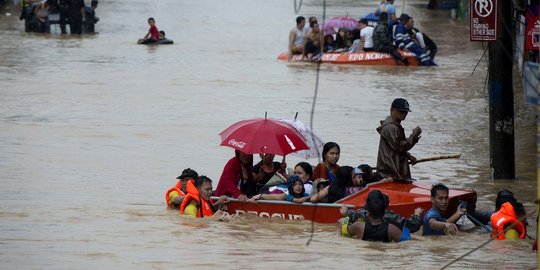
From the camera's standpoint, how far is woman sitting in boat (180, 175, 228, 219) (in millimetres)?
14086

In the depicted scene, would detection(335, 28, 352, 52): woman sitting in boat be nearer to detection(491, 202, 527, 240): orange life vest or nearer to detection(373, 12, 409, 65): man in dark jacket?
detection(373, 12, 409, 65): man in dark jacket

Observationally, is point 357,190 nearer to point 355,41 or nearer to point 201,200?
point 201,200

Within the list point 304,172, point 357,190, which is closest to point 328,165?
point 304,172

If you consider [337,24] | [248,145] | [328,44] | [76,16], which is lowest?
[248,145]

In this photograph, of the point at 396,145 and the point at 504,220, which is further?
the point at 396,145

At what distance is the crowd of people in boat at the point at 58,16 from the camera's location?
40.7 metres

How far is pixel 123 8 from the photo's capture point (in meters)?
52.7

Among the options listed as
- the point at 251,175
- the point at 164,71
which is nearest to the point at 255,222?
the point at 251,175

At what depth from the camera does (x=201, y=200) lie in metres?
14.2

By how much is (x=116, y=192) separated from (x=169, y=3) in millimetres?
39435

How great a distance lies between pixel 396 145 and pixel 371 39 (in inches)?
726

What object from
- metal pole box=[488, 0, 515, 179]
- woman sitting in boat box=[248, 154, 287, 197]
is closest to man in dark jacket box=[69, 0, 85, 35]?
metal pole box=[488, 0, 515, 179]

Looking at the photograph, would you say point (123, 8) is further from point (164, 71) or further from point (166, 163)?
point (166, 163)

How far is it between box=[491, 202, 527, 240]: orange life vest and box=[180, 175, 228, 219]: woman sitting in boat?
9.69 ft
